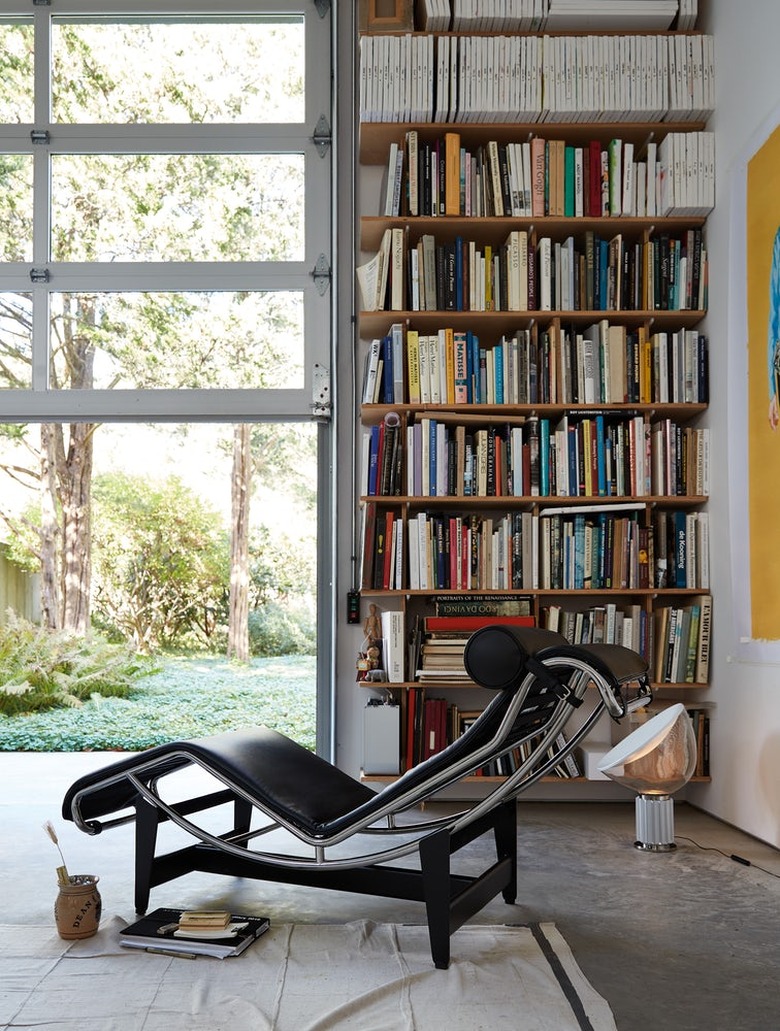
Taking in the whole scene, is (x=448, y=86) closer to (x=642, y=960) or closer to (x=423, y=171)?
(x=423, y=171)

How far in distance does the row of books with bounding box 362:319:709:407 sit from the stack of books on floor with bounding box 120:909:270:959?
2395 millimetres

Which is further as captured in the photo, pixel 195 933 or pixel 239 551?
pixel 239 551

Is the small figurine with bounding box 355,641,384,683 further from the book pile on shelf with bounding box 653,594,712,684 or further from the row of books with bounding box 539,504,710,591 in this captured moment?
the book pile on shelf with bounding box 653,594,712,684

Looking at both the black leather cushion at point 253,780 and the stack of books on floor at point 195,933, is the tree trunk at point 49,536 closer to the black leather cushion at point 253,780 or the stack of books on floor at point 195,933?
the black leather cushion at point 253,780

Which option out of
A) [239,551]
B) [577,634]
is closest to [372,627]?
[577,634]

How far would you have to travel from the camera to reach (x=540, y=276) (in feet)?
15.0

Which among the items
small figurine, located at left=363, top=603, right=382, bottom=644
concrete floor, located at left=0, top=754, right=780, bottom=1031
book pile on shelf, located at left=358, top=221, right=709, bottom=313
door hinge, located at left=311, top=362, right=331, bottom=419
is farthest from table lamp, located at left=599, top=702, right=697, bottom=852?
door hinge, located at left=311, top=362, right=331, bottom=419

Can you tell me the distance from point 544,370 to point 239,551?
8.82 ft

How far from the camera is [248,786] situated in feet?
9.01

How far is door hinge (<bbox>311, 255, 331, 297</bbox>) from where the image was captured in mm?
5039

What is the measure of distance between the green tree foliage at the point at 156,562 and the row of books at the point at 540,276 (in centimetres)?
259

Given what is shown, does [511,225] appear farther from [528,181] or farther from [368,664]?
[368,664]

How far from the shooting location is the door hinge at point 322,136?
5.09 m

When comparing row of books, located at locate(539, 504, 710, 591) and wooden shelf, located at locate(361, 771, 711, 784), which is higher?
row of books, located at locate(539, 504, 710, 591)
